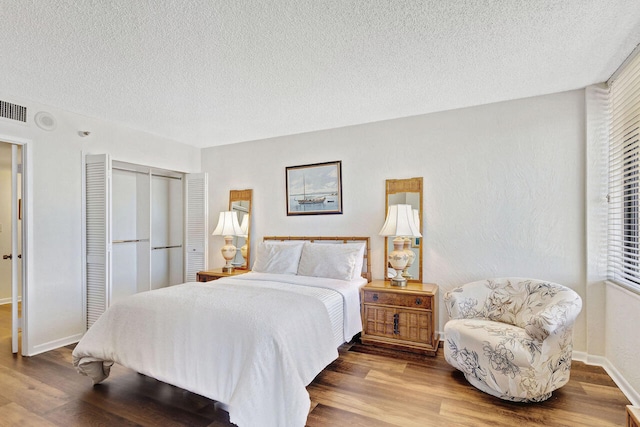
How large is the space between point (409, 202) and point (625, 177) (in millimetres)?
1754

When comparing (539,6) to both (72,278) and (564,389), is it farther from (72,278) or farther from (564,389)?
(72,278)

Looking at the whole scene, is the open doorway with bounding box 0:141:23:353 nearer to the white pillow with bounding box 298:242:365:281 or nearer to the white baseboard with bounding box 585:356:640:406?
the white pillow with bounding box 298:242:365:281

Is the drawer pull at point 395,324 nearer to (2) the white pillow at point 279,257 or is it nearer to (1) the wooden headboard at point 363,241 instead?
(1) the wooden headboard at point 363,241

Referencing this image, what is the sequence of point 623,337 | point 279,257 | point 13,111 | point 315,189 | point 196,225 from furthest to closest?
point 196,225 < point 315,189 < point 279,257 < point 13,111 < point 623,337

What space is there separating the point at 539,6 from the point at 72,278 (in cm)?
457

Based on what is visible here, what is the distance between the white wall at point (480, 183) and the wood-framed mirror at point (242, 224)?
781 mm

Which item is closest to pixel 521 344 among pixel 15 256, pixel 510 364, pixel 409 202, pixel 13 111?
pixel 510 364

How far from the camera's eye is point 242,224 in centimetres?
459

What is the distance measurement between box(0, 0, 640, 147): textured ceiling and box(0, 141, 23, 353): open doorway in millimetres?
828

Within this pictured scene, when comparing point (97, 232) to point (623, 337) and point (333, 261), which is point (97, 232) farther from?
point (623, 337)

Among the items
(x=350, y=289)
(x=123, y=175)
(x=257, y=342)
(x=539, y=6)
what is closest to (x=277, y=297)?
(x=257, y=342)

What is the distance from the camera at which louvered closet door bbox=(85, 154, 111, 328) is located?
3502 mm

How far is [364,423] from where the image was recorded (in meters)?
2.03

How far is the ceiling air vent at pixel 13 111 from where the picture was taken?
2.97m
